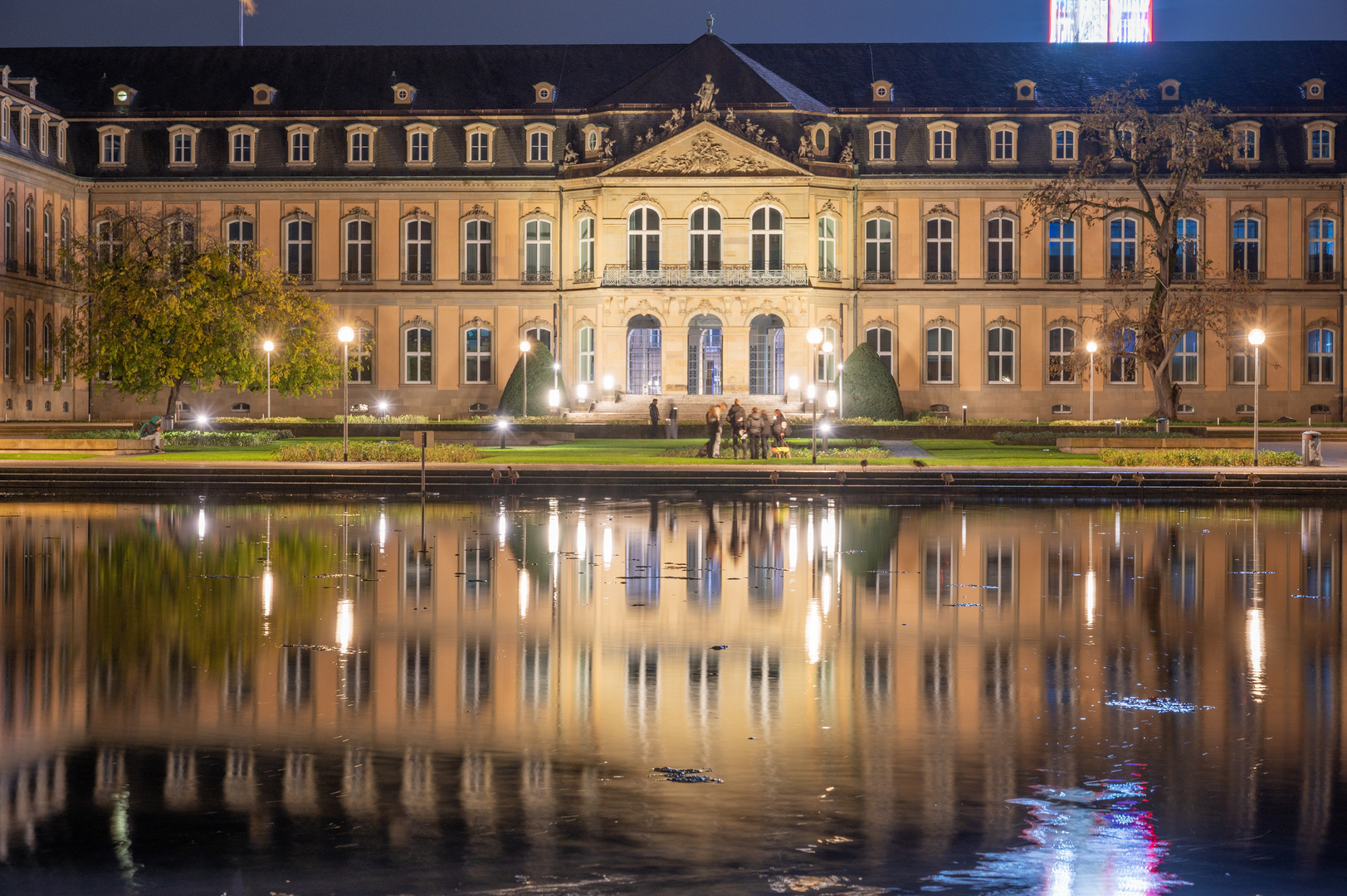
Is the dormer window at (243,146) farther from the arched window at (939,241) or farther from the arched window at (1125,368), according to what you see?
the arched window at (1125,368)

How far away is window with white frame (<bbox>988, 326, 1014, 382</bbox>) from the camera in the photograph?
6812 cm

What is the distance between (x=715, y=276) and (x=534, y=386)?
30.5 ft

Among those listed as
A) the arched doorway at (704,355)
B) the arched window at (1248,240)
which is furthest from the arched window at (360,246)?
the arched window at (1248,240)

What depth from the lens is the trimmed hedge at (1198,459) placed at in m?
35.8

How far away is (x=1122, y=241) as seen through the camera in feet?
224

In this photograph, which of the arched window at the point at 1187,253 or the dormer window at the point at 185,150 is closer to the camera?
the arched window at the point at 1187,253

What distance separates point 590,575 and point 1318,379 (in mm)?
58038

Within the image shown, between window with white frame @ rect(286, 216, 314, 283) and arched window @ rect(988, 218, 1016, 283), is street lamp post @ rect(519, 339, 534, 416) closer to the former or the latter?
window with white frame @ rect(286, 216, 314, 283)

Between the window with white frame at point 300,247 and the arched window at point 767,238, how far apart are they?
20232mm

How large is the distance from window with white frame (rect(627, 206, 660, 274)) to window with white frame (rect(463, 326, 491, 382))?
333 inches

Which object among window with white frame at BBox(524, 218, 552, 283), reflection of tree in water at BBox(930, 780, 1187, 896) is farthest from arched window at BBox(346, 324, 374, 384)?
reflection of tree in water at BBox(930, 780, 1187, 896)

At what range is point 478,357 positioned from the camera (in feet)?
227

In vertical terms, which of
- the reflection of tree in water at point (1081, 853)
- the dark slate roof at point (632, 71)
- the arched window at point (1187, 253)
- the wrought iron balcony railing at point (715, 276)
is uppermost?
the dark slate roof at point (632, 71)

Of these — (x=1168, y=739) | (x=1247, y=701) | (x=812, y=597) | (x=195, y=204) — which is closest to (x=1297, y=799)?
(x=1168, y=739)
